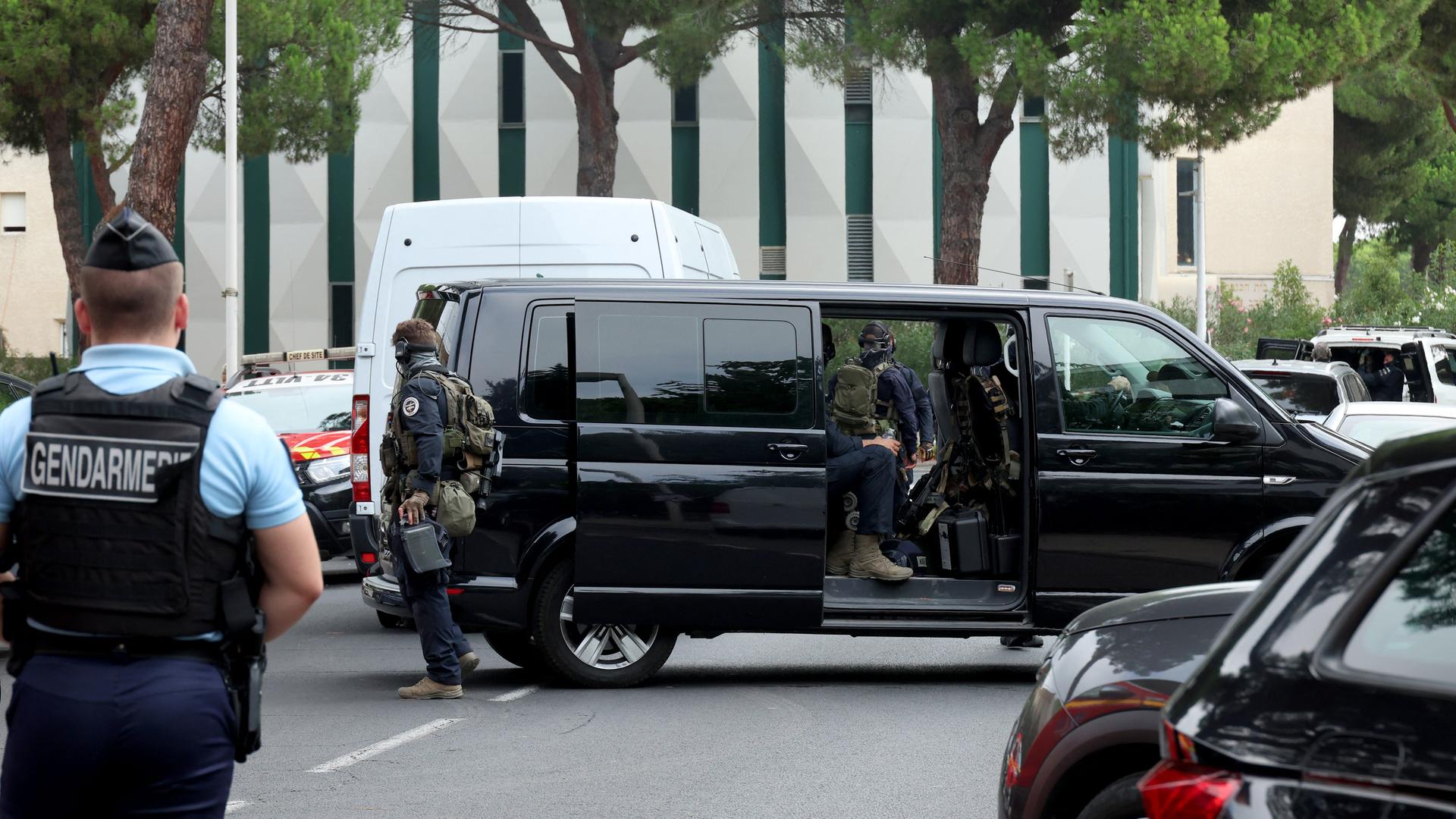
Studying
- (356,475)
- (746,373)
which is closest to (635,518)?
(746,373)

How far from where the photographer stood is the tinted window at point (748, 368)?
8.48m

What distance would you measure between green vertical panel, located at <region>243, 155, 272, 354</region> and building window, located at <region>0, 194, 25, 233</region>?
852 cm

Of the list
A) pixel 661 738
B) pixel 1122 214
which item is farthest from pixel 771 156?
pixel 661 738

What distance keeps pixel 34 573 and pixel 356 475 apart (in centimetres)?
732

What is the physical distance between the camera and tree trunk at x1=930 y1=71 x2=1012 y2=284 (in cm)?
2466

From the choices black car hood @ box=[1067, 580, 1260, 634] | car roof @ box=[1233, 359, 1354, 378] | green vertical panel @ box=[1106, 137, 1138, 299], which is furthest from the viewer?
green vertical panel @ box=[1106, 137, 1138, 299]

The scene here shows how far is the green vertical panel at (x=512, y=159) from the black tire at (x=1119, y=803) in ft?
99.8

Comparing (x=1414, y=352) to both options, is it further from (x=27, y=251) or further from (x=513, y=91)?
(x=27, y=251)

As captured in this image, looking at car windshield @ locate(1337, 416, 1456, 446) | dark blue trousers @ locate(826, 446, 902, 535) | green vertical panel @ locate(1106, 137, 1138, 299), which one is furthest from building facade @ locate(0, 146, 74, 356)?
dark blue trousers @ locate(826, 446, 902, 535)

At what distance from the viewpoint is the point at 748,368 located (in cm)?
852

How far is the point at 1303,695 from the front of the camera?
2.70m

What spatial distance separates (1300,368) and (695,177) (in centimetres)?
1806

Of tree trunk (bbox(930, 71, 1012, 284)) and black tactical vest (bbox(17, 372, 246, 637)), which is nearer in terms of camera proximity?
black tactical vest (bbox(17, 372, 246, 637))

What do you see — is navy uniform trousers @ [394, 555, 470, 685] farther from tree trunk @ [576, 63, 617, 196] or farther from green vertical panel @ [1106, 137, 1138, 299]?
green vertical panel @ [1106, 137, 1138, 299]
